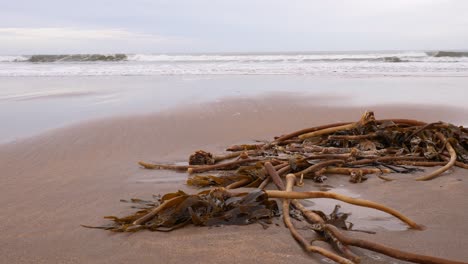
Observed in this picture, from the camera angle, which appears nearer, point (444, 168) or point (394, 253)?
point (394, 253)

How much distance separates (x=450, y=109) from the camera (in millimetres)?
7332

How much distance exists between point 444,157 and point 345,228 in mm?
1649

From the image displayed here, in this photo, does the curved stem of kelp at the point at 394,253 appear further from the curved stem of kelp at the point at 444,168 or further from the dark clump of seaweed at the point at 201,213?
the curved stem of kelp at the point at 444,168

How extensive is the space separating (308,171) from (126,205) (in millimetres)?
1179

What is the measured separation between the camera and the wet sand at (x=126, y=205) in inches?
73.0

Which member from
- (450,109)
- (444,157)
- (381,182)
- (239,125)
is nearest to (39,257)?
(381,182)

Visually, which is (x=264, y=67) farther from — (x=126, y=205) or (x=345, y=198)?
(x=345, y=198)

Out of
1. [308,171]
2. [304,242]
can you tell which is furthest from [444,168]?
[304,242]

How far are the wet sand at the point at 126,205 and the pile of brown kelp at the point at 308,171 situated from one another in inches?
2.7

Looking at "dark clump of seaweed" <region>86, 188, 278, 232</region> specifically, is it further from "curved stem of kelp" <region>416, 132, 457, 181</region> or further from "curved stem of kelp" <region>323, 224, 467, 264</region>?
"curved stem of kelp" <region>416, 132, 457, 181</region>

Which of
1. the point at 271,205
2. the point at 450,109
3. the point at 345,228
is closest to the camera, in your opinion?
the point at 345,228

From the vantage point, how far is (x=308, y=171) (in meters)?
2.87

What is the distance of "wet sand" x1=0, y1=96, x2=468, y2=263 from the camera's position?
185 centimetres

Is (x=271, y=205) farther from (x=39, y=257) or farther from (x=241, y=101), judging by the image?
(x=241, y=101)
